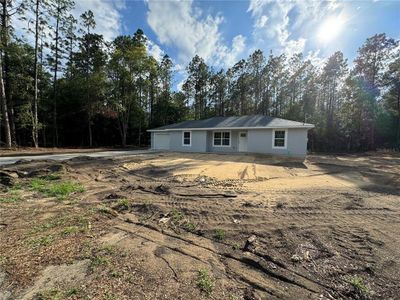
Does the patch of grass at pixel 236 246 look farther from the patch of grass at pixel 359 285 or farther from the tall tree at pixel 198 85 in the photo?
the tall tree at pixel 198 85

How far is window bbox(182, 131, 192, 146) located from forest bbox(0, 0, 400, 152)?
32.9 ft

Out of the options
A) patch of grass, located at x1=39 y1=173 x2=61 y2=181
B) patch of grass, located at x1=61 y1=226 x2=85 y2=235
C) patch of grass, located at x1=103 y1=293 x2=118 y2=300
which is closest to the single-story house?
patch of grass, located at x1=39 y1=173 x2=61 y2=181

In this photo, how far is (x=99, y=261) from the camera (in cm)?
301

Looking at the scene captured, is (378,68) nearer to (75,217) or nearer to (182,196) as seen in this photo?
(182,196)

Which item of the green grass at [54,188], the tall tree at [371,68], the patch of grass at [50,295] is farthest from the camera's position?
→ the tall tree at [371,68]

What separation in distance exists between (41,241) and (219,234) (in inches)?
109

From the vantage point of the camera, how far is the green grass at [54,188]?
6.01 metres

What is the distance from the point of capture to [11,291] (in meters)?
2.44

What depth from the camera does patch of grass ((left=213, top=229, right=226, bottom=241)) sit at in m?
3.80

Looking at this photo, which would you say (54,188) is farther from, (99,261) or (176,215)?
(99,261)

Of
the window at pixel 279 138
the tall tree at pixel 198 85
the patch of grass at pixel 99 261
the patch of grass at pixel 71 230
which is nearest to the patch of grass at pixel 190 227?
the patch of grass at pixel 99 261

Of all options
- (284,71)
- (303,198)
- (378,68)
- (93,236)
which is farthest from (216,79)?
(93,236)

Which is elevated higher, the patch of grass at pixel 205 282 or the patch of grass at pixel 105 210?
the patch of grass at pixel 105 210

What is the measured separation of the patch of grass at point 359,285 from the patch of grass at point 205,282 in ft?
5.48
